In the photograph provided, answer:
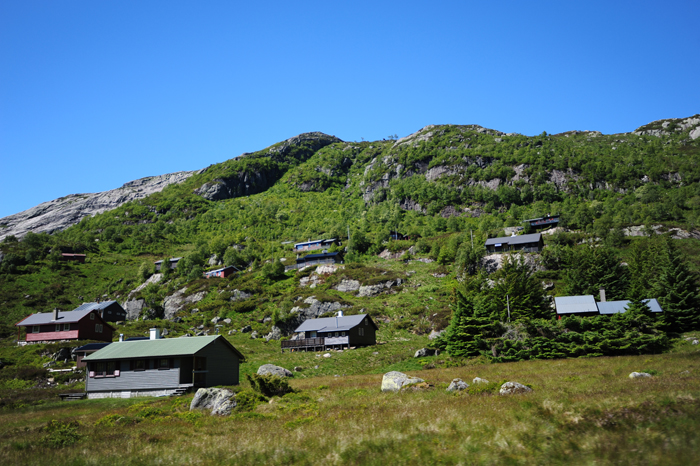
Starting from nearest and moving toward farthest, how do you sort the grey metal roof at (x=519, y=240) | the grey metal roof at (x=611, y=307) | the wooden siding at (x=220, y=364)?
1. the wooden siding at (x=220, y=364)
2. the grey metal roof at (x=611, y=307)
3. the grey metal roof at (x=519, y=240)

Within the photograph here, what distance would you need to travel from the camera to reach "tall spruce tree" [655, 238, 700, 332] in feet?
165

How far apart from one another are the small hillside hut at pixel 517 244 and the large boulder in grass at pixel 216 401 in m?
87.2

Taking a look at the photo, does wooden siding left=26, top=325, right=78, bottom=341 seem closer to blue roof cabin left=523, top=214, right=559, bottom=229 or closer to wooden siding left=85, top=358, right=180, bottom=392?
wooden siding left=85, top=358, right=180, bottom=392

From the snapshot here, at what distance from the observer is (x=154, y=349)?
135 ft

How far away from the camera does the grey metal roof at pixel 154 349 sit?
3959cm

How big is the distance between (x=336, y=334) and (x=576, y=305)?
34.4 m

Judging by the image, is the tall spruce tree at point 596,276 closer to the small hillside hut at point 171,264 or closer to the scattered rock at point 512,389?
the scattered rock at point 512,389

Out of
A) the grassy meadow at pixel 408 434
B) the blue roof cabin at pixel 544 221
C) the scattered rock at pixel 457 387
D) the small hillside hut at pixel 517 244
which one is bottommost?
the scattered rock at pixel 457 387

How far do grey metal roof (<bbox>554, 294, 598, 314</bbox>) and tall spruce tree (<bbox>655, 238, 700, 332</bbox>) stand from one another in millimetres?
7669

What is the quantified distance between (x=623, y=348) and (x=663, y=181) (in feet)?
522

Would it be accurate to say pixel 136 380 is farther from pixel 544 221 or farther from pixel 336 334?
pixel 544 221

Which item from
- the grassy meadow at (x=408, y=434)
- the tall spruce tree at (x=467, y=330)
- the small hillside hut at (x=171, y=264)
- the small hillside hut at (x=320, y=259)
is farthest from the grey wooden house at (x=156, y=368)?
the small hillside hut at (x=171, y=264)

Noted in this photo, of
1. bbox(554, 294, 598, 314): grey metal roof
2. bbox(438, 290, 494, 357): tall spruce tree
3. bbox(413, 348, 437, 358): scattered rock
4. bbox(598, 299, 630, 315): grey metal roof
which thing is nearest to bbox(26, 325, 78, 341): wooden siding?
bbox(413, 348, 437, 358): scattered rock

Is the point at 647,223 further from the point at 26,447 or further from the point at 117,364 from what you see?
the point at 26,447
